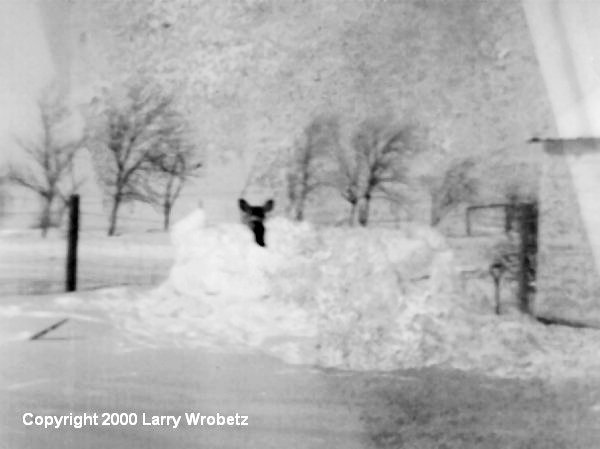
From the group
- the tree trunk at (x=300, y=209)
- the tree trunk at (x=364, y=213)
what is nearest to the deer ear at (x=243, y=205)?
the tree trunk at (x=300, y=209)

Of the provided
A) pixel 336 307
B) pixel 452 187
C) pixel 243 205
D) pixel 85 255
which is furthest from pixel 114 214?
pixel 452 187

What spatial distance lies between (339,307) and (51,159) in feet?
2.27

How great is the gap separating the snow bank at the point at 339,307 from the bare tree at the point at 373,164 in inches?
2.9

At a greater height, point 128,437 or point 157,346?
point 157,346

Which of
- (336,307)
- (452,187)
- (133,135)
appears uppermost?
(133,135)

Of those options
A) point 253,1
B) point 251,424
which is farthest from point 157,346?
point 253,1

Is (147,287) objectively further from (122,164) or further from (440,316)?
(440,316)

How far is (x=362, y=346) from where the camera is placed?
1.25 meters

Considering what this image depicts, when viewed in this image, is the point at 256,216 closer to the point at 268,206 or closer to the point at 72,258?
the point at 268,206

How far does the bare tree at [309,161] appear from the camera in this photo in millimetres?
1299

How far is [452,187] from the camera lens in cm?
129

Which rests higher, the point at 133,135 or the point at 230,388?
the point at 133,135

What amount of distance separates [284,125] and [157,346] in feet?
1.75

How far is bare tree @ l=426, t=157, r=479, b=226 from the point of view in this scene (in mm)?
1280
